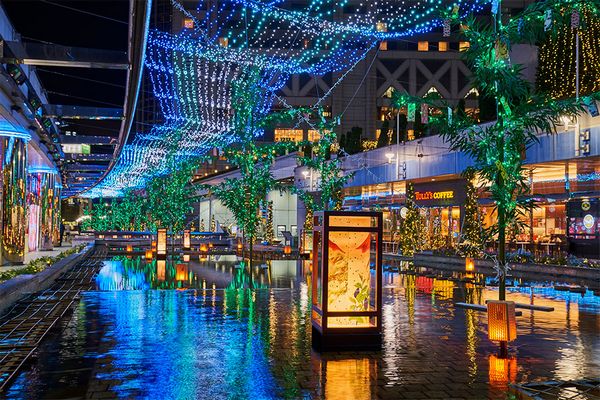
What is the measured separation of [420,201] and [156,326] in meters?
36.3

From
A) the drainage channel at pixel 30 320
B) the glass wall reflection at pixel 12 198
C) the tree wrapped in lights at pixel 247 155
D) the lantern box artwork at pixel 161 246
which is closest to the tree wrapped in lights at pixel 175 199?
the lantern box artwork at pixel 161 246

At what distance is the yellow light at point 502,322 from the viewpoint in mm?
10188

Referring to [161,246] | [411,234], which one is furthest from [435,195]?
[161,246]

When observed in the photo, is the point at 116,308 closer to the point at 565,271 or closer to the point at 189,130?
the point at 565,271

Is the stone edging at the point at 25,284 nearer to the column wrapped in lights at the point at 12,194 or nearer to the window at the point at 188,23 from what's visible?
the column wrapped in lights at the point at 12,194

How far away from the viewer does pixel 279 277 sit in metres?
26.2

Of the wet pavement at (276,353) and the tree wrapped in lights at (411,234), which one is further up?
the tree wrapped in lights at (411,234)

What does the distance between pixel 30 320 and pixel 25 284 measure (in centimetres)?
422

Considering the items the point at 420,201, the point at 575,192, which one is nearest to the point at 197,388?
the point at 575,192

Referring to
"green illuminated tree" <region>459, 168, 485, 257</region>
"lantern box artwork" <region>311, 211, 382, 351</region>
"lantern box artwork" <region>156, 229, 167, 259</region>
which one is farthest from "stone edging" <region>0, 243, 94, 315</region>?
"green illuminated tree" <region>459, 168, 485, 257</region>

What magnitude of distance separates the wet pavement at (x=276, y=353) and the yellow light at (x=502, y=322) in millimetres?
354

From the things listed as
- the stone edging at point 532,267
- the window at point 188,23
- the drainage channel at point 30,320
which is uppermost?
the window at point 188,23

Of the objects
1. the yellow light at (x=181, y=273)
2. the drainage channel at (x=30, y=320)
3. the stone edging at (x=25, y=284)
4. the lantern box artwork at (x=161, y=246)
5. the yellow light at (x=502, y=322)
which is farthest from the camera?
the lantern box artwork at (x=161, y=246)

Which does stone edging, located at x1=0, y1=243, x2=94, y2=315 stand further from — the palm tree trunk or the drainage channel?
the palm tree trunk
